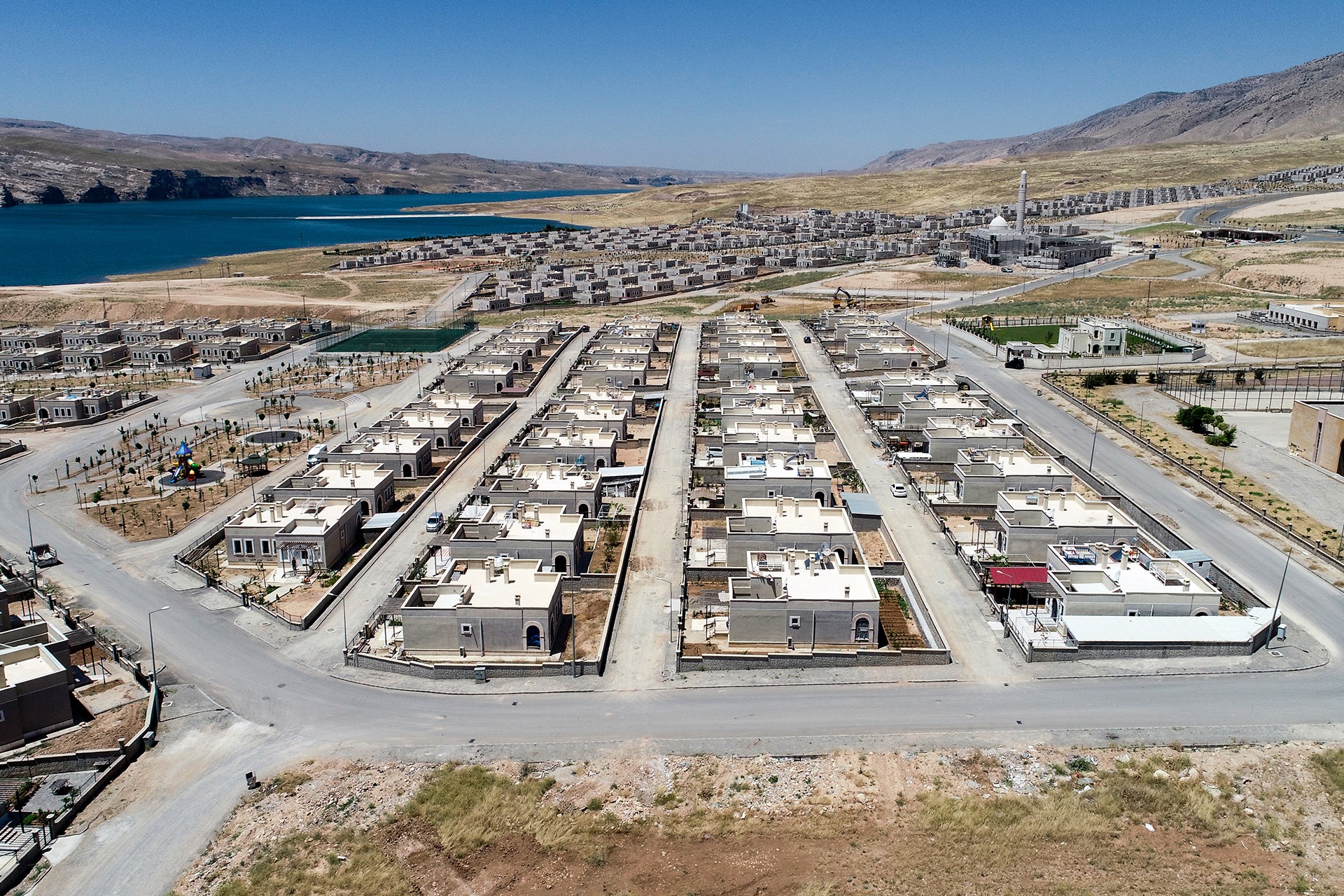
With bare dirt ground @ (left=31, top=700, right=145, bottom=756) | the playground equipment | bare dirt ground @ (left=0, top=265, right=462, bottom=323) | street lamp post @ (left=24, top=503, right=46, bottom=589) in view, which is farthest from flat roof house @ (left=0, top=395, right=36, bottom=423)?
bare dirt ground @ (left=31, top=700, right=145, bottom=756)

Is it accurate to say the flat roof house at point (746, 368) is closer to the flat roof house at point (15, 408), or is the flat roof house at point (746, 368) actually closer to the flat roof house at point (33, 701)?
the flat roof house at point (15, 408)

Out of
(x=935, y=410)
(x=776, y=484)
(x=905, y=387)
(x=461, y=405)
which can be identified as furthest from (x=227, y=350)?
(x=935, y=410)

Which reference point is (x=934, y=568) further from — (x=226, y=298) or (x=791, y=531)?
(x=226, y=298)

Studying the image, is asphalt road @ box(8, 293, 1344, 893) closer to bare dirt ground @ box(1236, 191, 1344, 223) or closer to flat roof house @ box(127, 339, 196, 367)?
flat roof house @ box(127, 339, 196, 367)

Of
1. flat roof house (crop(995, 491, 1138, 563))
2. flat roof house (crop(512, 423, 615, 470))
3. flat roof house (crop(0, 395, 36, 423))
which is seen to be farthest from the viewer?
flat roof house (crop(0, 395, 36, 423))

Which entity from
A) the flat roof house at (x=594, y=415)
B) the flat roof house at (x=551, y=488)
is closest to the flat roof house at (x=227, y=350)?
the flat roof house at (x=594, y=415)
